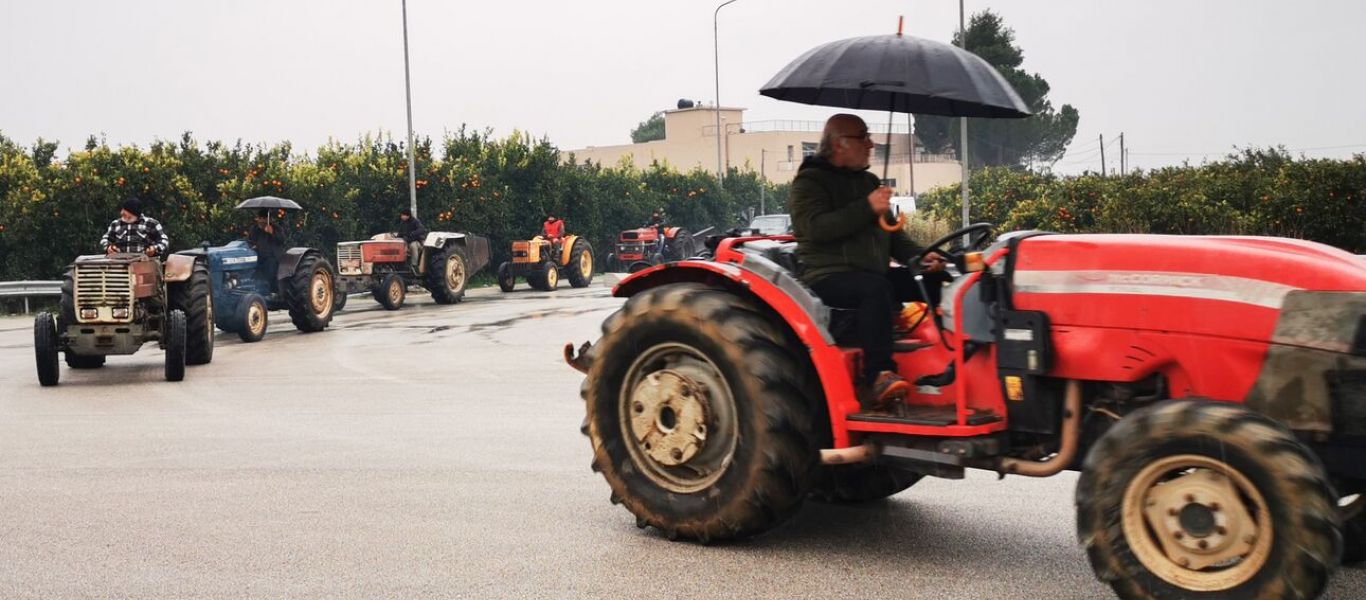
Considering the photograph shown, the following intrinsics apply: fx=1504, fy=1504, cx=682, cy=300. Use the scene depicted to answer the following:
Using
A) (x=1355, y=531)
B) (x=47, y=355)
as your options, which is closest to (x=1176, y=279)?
(x=1355, y=531)

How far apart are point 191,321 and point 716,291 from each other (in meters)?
10.8

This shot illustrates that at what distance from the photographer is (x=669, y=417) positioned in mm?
6605

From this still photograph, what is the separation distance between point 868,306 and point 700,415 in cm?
86

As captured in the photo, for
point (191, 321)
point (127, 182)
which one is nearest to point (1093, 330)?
point (191, 321)

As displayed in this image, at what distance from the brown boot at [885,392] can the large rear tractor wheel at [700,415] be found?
0.78ft

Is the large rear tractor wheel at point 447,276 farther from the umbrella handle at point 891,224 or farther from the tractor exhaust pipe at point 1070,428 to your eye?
the tractor exhaust pipe at point 1070,428

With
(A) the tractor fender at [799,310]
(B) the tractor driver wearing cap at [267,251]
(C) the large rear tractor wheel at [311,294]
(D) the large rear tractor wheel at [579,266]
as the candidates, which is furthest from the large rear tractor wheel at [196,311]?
(D) the large rear tractor wheel at [579,266]

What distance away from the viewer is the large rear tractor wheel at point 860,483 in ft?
23.1

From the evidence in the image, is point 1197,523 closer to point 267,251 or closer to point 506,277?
point 267,251

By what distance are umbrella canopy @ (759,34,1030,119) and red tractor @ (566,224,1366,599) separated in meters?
0.59

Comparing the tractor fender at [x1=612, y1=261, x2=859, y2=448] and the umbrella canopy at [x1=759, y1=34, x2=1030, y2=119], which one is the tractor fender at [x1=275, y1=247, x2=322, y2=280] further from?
the umbrella canopy at [x1=759, y1=34, x2=1030, y2=119]

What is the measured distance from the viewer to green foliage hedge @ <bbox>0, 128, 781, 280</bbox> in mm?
29844

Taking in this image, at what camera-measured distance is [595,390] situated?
6852 mm

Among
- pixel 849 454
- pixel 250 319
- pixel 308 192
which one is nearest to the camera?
pixel 849 454
